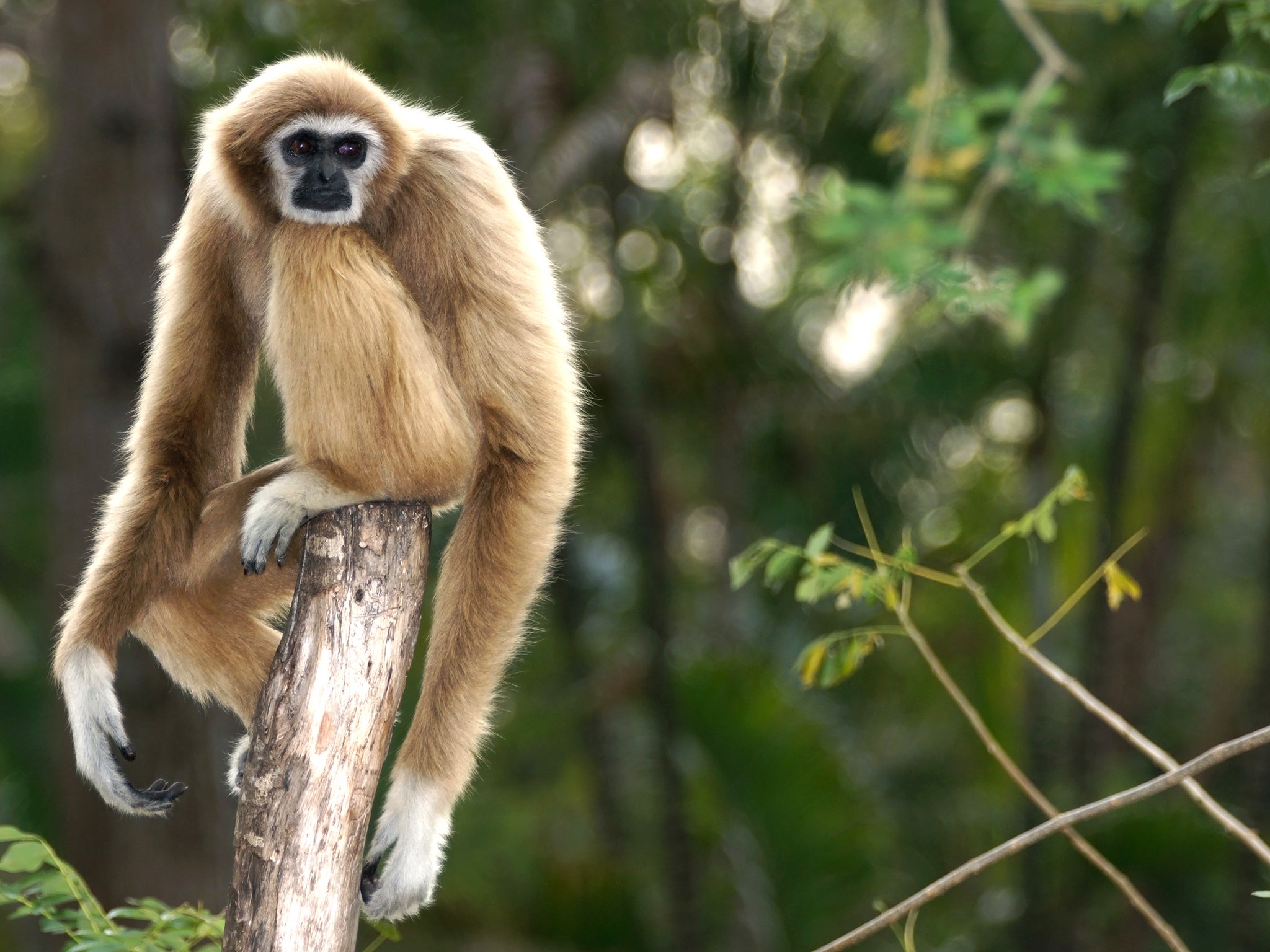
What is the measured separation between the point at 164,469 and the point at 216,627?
1.38 ft

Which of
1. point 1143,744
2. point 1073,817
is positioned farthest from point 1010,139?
point 1073,817

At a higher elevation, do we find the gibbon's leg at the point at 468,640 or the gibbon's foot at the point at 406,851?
the gibbon's leg at the point at 468,640

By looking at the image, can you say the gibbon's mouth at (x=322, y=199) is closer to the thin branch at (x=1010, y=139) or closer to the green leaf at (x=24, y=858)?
the green leaf at (x=24, y=858)

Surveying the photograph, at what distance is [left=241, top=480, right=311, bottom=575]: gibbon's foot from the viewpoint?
2.71 m

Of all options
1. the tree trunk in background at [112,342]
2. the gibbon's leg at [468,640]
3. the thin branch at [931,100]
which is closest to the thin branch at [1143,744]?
the gibbon's leg at [468,640]

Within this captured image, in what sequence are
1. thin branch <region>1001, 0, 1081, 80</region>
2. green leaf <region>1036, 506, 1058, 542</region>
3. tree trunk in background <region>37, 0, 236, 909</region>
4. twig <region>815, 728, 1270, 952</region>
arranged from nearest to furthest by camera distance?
twig <region>815, 728, 1270, 952</region> < green leaf <region>1036, 506, 1058, 542</region> < thin branch <region>1001, 0, 1081, 80</region> < tree trunk in background <region>37, 0, 236, 909</region>

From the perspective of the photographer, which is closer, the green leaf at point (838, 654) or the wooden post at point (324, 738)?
the wooden post at point (324, 738)

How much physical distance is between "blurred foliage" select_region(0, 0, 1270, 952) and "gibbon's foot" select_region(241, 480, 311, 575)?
10.1ft

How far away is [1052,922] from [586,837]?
7.16 metres

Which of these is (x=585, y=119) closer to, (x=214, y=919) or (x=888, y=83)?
(x=888, y=83)

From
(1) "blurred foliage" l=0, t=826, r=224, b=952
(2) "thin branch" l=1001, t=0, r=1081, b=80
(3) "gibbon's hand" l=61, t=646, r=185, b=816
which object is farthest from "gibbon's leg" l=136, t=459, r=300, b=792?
(2) "thin branch" l=1001, t=0, r=1081, b=80

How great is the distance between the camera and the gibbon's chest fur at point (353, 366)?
2.68 m

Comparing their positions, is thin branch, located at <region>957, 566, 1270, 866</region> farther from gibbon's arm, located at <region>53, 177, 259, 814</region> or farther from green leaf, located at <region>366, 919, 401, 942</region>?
gibbon's arm, located at <region>53, 177, 259, 814</region>

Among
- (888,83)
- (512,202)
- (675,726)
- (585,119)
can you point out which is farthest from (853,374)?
(512,202)
